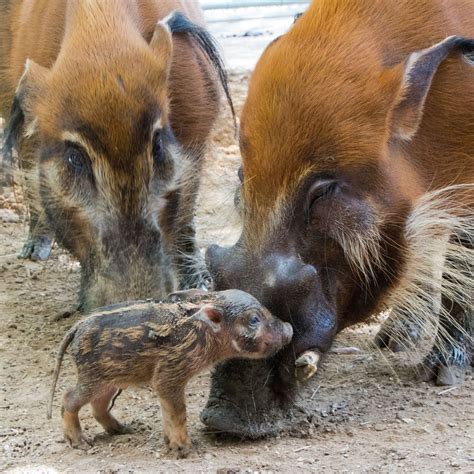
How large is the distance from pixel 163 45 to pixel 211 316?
1.74m

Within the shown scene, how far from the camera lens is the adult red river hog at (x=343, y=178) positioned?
3695 mm

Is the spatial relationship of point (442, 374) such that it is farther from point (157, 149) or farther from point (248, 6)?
point (248, 6)

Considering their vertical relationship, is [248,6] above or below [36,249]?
above

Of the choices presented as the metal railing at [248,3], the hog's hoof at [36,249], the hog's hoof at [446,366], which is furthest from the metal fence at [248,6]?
the hog's hoof at [446,366]

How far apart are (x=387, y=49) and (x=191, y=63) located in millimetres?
1744

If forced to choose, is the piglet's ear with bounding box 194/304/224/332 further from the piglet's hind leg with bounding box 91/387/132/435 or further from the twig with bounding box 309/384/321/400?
the twig with bounding box 309/384/321/400

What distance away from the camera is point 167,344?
145 inches

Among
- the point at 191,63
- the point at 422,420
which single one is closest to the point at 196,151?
the point at 191,63

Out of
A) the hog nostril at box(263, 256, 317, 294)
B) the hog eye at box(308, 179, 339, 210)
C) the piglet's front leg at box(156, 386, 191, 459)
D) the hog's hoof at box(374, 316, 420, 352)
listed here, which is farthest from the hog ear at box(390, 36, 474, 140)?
the piglet's front leg at box(156, 386, 191, 459)

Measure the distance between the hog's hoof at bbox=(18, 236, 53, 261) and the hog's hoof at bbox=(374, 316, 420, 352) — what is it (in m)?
2.80

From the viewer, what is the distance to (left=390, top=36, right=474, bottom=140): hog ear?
3768 mm

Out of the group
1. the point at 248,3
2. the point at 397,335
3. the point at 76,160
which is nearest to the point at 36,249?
the point at 76,160

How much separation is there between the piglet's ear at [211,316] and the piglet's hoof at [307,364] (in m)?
0.33

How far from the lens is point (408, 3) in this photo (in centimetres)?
409
